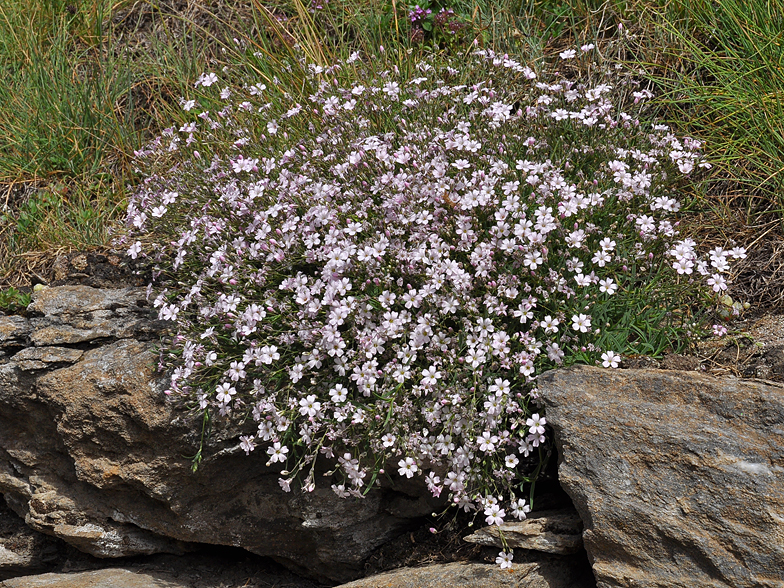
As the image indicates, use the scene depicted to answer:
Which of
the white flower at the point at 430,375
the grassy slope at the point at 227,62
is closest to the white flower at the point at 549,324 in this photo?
the white flower at the point at 430,375

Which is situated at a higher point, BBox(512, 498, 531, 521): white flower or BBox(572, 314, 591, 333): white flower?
BBox(572, 314, 591, 333): white flower

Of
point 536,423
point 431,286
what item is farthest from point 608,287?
point 431,286

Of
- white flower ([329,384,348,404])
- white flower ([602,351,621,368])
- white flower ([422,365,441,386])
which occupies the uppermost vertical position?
white flower ([602,351,621,368])

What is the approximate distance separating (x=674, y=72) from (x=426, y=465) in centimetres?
321

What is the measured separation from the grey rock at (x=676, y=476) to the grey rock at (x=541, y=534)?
0.17 m

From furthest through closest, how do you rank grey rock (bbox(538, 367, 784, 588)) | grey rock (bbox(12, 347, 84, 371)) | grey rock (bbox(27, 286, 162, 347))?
grey rock (bbox(27, 286, 162, 347)) < grey rock (bbox(12, 347, 84, 371)) < grey rock (bbox(538, 367, 784, 588))

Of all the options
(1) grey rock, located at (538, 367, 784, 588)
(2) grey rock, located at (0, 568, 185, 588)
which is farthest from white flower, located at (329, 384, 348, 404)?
(2) grey rock, located at (0, 568, 185, 588)

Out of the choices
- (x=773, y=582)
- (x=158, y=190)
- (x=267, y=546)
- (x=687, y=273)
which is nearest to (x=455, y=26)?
(x=158, y=190)

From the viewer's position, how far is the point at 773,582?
2551 mm

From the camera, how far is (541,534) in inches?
→ 119

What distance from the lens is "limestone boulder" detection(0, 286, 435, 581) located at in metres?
3.64

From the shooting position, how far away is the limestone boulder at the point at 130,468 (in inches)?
143

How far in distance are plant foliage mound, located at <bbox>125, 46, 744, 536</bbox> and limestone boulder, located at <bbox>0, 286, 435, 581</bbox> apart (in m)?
0.21

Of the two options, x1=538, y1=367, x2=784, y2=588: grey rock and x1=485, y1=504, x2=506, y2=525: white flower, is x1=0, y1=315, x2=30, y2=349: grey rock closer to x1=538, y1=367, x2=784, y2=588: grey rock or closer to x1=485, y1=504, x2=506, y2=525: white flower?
x1=485, y1=504, x2=506, y2=525: white flower
